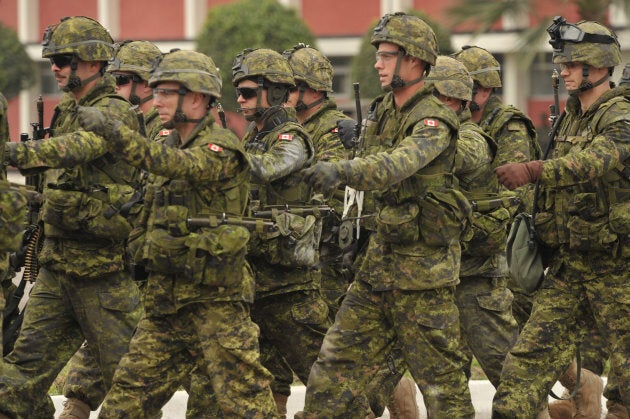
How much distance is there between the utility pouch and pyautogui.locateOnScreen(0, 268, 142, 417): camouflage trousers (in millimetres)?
1667

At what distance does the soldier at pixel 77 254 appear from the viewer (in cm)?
856

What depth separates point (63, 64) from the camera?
8750 mm

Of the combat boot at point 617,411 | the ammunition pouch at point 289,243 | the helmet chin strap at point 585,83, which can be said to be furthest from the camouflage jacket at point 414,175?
the combat boot at point 617,411

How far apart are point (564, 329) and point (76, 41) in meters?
3.16

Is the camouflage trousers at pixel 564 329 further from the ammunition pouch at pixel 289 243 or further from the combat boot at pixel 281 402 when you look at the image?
the combat boot at pixel 281 402

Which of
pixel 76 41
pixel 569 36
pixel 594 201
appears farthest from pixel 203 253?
pixel 569 36

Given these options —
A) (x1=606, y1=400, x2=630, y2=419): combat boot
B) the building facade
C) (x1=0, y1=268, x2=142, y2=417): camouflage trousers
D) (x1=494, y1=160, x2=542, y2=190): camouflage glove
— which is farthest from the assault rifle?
the building facade

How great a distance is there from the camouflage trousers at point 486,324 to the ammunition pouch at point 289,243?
102cm

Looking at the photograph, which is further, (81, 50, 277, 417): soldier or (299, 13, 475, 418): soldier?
(299, 13, 475, 418): soldier

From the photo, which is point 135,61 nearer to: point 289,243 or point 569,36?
point 289,243

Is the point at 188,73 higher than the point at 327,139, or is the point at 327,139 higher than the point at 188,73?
the point at 188,73

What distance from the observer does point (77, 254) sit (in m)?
8.62

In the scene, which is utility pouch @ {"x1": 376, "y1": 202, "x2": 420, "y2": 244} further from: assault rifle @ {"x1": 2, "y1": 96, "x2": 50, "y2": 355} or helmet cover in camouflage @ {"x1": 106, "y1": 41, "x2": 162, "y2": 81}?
helmet cover in camouflage @ {"x1": 106, "y1": 41, "x2": 162, "y2": 81}

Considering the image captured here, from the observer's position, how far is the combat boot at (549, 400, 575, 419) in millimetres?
9789
